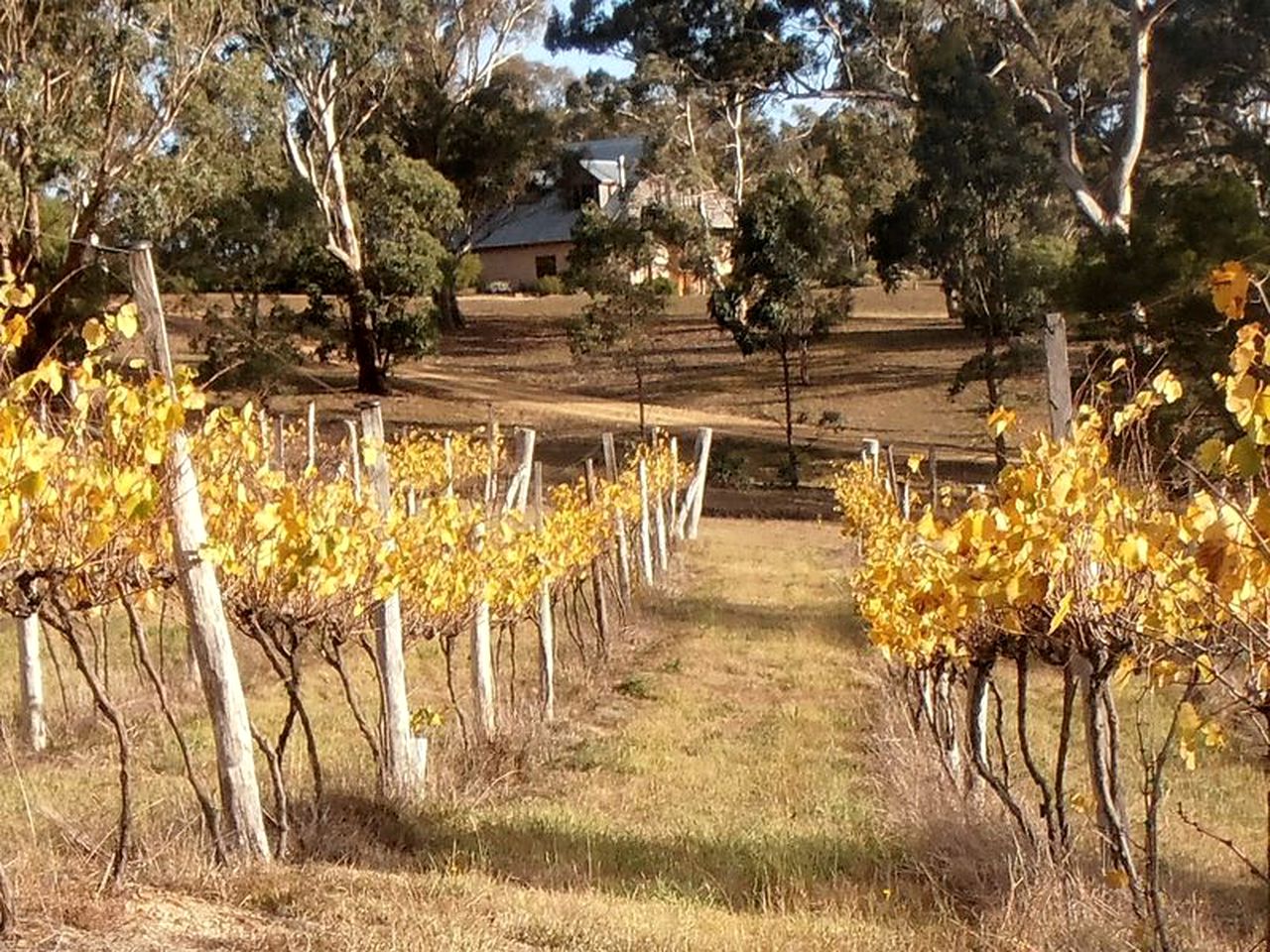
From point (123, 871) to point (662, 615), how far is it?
10083 mm

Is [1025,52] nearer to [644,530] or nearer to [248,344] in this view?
[248,344]

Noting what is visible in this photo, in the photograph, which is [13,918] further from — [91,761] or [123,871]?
[91,761]

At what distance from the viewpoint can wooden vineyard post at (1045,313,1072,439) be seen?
5648mm

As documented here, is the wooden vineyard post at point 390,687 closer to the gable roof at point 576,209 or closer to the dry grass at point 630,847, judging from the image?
the dry grass at point 630,847

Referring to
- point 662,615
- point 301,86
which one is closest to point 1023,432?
point 662,615

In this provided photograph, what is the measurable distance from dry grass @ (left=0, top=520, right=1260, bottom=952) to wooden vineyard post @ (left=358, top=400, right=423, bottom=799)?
21cm

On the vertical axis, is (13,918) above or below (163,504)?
below

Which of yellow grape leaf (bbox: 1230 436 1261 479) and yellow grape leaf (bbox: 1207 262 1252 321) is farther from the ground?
yellow grape leaf (bbox: 1207 262 1252 321)

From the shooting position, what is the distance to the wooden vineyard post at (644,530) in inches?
602

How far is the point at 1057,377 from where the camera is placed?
5.96m

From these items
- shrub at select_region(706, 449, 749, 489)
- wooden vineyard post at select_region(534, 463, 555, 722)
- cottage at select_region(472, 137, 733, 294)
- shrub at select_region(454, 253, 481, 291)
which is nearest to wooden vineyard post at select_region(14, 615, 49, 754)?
wooden vineyard post at select_region(534, 463, 555, 722)

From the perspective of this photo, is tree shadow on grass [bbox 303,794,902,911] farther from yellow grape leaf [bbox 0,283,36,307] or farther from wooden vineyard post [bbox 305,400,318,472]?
yellow grape leaf [bbox 0,283,36,307]

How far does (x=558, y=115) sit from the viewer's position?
40.6m

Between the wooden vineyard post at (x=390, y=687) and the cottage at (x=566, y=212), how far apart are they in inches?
1119
